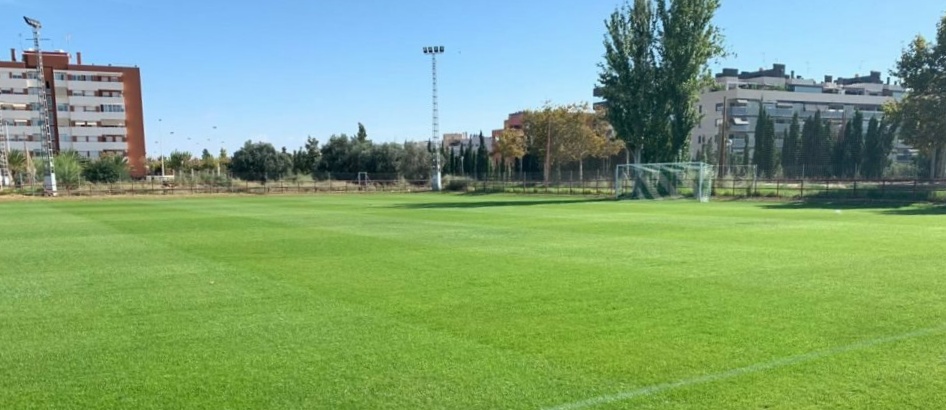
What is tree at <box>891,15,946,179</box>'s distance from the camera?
126 feet

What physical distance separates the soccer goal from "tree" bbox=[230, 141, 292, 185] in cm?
5156

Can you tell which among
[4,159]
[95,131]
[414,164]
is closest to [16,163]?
[4,159]

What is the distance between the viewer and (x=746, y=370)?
5.07 meters

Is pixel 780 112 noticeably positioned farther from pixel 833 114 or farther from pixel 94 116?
pixel 94 116

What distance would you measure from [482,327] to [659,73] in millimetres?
40244

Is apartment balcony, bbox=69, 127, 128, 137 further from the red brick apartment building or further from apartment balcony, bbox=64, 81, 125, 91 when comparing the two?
apartment balcony, bbox=64, 81, 125, 91

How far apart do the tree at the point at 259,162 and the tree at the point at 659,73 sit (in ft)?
164

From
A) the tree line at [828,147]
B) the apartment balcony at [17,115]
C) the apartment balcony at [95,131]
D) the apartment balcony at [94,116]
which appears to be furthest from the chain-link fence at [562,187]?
the apartment balcony at [17,115]

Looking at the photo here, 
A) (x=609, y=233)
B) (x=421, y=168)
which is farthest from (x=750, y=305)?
(x=421, y=168)

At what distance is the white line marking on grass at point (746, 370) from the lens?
14.7ft

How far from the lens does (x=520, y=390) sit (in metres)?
4.70

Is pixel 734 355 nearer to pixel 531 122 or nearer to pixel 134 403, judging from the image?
pixel 134 403

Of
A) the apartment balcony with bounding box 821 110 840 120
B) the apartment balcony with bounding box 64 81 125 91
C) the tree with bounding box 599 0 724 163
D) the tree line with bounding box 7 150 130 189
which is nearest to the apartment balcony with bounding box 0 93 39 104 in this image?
the apartment balcony with bounding box 64 81 125 91

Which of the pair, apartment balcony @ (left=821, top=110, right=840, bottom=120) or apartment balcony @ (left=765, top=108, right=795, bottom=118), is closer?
apartment balcony @ (left=765, top=108, right=795, bottom=118)
